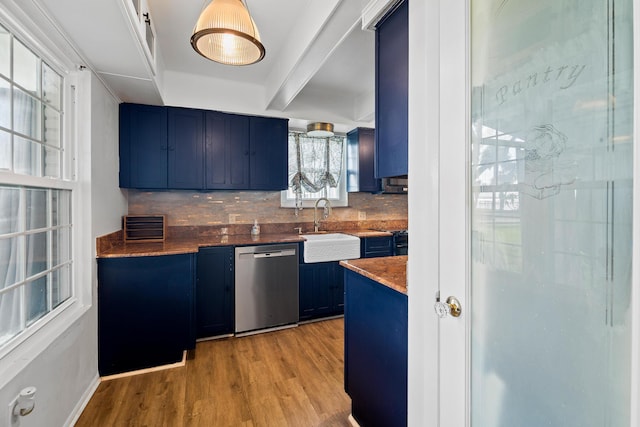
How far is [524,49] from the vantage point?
754mm

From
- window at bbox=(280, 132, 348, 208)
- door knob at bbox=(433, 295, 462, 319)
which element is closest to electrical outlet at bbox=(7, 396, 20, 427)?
door knob at bbox=(433, 295, 462, 319)

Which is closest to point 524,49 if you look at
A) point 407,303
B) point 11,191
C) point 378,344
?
point 407,303

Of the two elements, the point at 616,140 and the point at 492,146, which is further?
the point at 492,146

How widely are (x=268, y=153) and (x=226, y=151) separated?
0.45 metres

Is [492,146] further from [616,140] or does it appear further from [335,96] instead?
[335,96]

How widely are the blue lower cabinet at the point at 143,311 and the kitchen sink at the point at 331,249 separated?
1162mm

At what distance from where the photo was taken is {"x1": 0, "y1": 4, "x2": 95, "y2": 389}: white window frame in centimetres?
144

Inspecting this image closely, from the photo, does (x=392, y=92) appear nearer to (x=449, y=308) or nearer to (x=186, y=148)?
(x=449, y=308)

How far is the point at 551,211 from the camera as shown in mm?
690

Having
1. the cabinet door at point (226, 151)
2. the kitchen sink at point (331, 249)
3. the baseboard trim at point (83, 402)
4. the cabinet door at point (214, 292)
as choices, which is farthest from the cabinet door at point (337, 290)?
the baseboard trim at point (83, 402)

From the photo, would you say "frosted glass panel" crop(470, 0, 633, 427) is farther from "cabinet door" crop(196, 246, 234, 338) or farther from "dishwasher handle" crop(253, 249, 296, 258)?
"cabinet door" crop(196, 246, 234, 338)

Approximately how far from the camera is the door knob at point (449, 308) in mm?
934

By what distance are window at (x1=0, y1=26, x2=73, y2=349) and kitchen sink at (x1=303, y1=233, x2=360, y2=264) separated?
1.92 metres

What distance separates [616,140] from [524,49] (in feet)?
1.12
